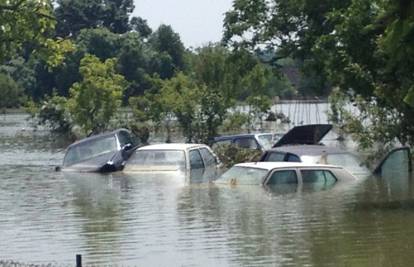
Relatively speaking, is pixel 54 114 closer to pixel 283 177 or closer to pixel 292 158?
pixel 292 158

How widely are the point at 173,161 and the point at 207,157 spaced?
177 cm

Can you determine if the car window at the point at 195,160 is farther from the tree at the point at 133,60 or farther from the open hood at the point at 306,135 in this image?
the tree at the point at 133,60

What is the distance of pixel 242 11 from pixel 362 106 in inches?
345

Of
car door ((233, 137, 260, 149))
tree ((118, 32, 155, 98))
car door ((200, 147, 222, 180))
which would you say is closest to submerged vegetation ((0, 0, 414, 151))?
car door ((233, 137, 260, 149))

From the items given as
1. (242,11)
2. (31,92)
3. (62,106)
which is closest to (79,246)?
(242,11)

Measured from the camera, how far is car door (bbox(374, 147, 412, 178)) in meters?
30.3

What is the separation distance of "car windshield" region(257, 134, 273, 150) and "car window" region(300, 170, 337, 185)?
12034mm

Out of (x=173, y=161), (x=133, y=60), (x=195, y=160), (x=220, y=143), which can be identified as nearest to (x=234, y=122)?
(x=220, y=143)

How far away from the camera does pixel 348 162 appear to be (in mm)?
30109

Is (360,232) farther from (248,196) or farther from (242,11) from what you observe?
(242,11)

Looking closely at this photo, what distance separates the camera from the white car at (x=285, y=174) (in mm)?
25656

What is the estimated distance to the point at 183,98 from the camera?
5097 centimetres

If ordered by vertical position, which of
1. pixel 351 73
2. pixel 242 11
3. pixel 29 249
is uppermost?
pixel 242 11

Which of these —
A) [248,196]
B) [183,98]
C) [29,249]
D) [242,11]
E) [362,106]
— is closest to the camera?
[29,249]
